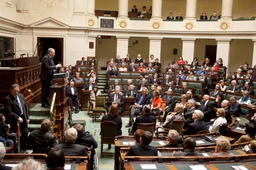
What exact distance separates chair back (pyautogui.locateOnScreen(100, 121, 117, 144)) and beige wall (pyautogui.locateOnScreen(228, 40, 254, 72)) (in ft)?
52.1

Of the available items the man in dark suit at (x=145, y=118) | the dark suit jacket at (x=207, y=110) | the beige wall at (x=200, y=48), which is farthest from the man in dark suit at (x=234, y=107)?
the beige wall at (x=200, y=48)

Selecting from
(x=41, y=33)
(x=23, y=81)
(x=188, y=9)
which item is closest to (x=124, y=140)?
(x=23, y=81)

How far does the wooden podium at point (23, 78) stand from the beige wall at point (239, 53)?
14804mm

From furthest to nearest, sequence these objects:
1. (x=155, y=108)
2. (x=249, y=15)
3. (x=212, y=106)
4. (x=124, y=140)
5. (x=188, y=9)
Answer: (x=249, y=15) → (x=188, y=9) → (x=155, y=108) → (x=212, y=106) → (x=124, y=140)

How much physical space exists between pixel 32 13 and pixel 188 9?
974cm

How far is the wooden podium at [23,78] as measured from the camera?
21.0 feet

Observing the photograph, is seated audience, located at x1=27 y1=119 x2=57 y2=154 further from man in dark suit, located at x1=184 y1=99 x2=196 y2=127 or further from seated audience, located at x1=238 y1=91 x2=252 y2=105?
seated audience, located at x1=238 y1=91 x2=252 y2=105

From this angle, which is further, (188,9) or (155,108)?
(188,9)

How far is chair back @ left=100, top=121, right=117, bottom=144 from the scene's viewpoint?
20.5 ft

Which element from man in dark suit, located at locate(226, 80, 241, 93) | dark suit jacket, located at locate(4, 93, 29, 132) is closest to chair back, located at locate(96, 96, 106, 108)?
dark suit jacket, located at locate(4, 93, 29, 132)

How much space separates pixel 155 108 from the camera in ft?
29.4

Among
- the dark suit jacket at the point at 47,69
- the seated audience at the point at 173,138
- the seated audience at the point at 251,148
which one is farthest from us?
the dark suit jacket at the point at 47,69

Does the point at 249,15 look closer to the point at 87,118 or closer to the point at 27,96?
the point at 87,118

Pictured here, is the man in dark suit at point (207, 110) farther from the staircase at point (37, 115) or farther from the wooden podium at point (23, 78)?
the wooden podium at point (23, 78)
